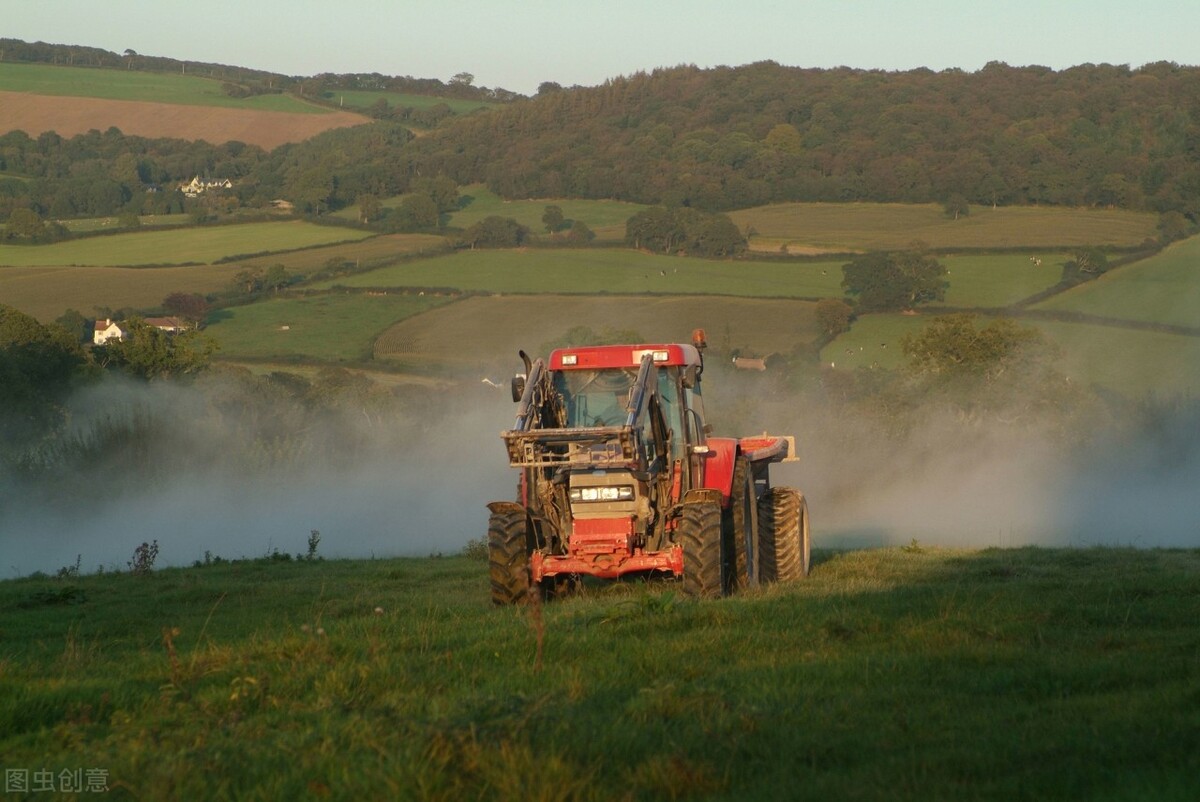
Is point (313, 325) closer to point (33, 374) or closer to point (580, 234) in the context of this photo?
point (33, 374)

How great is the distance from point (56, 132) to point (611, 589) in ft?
358

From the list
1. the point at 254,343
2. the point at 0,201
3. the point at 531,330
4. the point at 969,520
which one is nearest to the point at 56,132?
the point at 0,201

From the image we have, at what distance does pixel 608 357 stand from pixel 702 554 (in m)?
2.74

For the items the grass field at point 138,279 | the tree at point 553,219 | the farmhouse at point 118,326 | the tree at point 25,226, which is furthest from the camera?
the tree at point 553,219

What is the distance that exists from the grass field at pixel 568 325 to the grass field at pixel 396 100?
73288 millimetres

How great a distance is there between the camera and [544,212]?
86438 millimetres

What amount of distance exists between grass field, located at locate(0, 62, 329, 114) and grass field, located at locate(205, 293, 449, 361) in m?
62.8

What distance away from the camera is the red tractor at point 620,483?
44.2 ft

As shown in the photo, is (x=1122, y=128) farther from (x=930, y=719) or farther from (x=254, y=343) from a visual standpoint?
(x=930, y=719)

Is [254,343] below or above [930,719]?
below

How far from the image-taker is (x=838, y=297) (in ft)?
204

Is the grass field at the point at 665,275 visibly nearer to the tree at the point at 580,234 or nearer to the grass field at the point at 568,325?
the grass field at the point at 568,325

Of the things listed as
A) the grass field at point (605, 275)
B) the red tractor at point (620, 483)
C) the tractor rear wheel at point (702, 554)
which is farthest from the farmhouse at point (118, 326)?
the tractor rear wheel at point (702, 554)

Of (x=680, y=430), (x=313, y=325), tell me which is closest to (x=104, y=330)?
(x=313, y=325)
